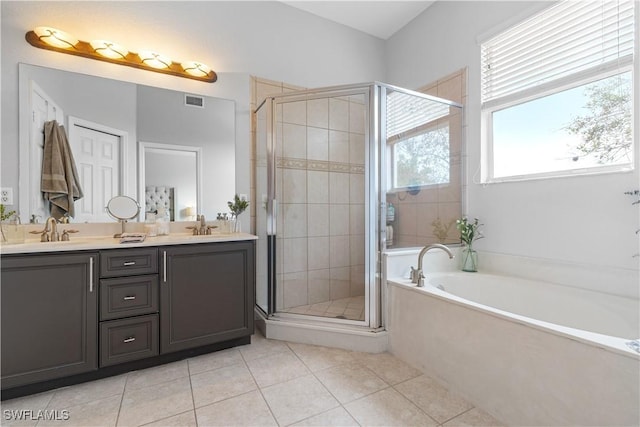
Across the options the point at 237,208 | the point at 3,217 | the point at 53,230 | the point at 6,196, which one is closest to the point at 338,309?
the point at 237,208

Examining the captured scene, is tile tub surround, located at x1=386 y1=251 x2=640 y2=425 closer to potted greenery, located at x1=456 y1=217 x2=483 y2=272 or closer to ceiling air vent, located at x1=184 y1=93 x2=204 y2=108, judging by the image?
potted greenery, located at x1=456 y1=217 x2=483 y2=272

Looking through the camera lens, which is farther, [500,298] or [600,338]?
[500,298]

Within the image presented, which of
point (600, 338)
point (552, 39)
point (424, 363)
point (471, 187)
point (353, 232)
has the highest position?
point (552, 39)

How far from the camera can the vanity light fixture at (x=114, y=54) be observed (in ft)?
6.13

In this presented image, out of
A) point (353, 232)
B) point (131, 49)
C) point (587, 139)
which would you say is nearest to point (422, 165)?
point (353, 232)

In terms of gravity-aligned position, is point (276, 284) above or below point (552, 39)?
below

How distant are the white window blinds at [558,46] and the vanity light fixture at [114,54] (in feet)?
7.61

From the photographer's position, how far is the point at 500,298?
201 centimetres

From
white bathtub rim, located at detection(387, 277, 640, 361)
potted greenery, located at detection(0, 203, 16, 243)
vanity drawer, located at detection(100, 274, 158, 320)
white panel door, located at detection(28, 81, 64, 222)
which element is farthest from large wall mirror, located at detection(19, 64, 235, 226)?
white bathtub rim, located at detection(387, 277, 640, 361)

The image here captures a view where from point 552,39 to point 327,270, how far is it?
2353 mm

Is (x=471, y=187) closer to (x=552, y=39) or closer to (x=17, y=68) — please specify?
(x=552, y=39)

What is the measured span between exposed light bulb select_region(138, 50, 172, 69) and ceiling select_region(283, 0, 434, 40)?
4.32ft

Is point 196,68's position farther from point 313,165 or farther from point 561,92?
point 561,92

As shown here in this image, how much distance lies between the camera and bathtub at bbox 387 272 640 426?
39.7 inches
